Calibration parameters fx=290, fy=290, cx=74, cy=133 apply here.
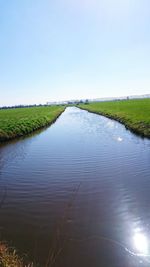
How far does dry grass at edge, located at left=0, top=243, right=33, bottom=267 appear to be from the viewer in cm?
607

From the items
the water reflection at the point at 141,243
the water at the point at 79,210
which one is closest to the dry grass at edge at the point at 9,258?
the water at the point at 79,210

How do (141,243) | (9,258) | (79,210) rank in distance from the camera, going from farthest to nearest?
(79,210) < (141,243) < (9,258)

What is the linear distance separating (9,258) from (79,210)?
3.53 metres

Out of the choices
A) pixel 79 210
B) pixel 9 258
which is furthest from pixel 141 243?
pixel 9 258

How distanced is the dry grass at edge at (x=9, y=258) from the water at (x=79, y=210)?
359 millimetres

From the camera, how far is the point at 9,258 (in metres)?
6.43

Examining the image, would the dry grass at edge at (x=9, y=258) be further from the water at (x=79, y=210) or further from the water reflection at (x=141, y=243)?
the water reflection at (x=141, y=243)

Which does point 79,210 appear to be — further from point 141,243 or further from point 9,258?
point 9,258

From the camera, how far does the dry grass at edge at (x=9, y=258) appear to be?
19.9 ft

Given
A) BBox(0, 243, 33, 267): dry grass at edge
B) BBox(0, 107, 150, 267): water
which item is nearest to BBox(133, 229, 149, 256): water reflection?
BBox(0, 107, 150, 267): water

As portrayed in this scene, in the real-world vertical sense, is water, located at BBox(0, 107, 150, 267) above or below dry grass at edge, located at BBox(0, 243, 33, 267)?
below

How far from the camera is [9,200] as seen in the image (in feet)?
35.9

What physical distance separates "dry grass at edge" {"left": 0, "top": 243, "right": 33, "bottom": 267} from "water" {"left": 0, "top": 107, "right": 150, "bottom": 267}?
359 mm

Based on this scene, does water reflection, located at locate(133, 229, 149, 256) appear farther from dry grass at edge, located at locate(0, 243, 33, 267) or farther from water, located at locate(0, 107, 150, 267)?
dry grass at edge, located at locate(0, 243, 33, 267)
